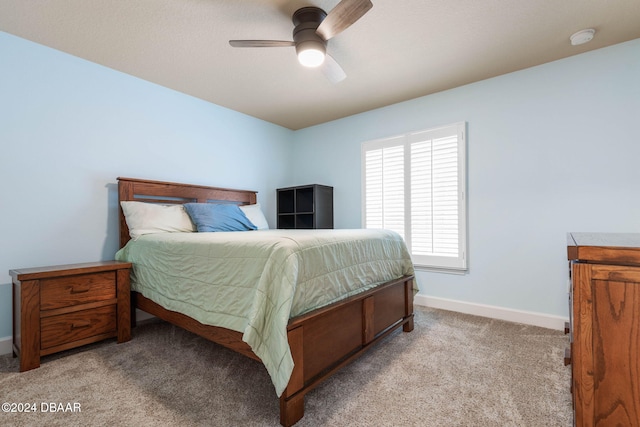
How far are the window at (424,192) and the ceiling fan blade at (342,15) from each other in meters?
1.80

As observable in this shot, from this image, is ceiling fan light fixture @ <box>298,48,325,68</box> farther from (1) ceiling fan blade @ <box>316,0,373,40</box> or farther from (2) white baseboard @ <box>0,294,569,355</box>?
(2) white baseboard @ <box>0,294,569,355</box>

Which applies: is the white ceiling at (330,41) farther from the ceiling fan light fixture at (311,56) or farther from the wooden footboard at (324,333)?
the wooden footboard at (324,333)

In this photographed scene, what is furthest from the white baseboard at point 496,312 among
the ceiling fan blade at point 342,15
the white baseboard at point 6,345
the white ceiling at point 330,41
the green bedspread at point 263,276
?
the white baseboard at point 6,345

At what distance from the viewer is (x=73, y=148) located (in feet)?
8.01

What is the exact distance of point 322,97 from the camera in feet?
10.8

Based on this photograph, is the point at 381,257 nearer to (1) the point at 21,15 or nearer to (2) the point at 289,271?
(2) the point at 289,271

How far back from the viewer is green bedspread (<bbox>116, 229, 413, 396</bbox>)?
4.40 feet

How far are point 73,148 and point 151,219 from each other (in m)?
0.87

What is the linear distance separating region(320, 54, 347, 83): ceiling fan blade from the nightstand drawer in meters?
2.31

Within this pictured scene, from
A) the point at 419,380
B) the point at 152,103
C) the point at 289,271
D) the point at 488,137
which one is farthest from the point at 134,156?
the point at 488,137

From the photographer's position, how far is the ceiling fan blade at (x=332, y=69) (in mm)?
2121

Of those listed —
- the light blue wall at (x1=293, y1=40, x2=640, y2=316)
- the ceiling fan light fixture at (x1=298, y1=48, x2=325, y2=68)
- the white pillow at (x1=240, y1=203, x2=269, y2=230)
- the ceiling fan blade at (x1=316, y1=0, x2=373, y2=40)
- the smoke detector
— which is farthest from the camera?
the white pillow at (x1=240, y1=203, x2=269, y2=230)

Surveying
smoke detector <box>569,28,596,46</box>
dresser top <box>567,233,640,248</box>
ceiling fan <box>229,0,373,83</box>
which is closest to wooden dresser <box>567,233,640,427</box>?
dresser top <box>567,233,640,248</box>

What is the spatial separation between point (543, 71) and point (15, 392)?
451 centimetres
